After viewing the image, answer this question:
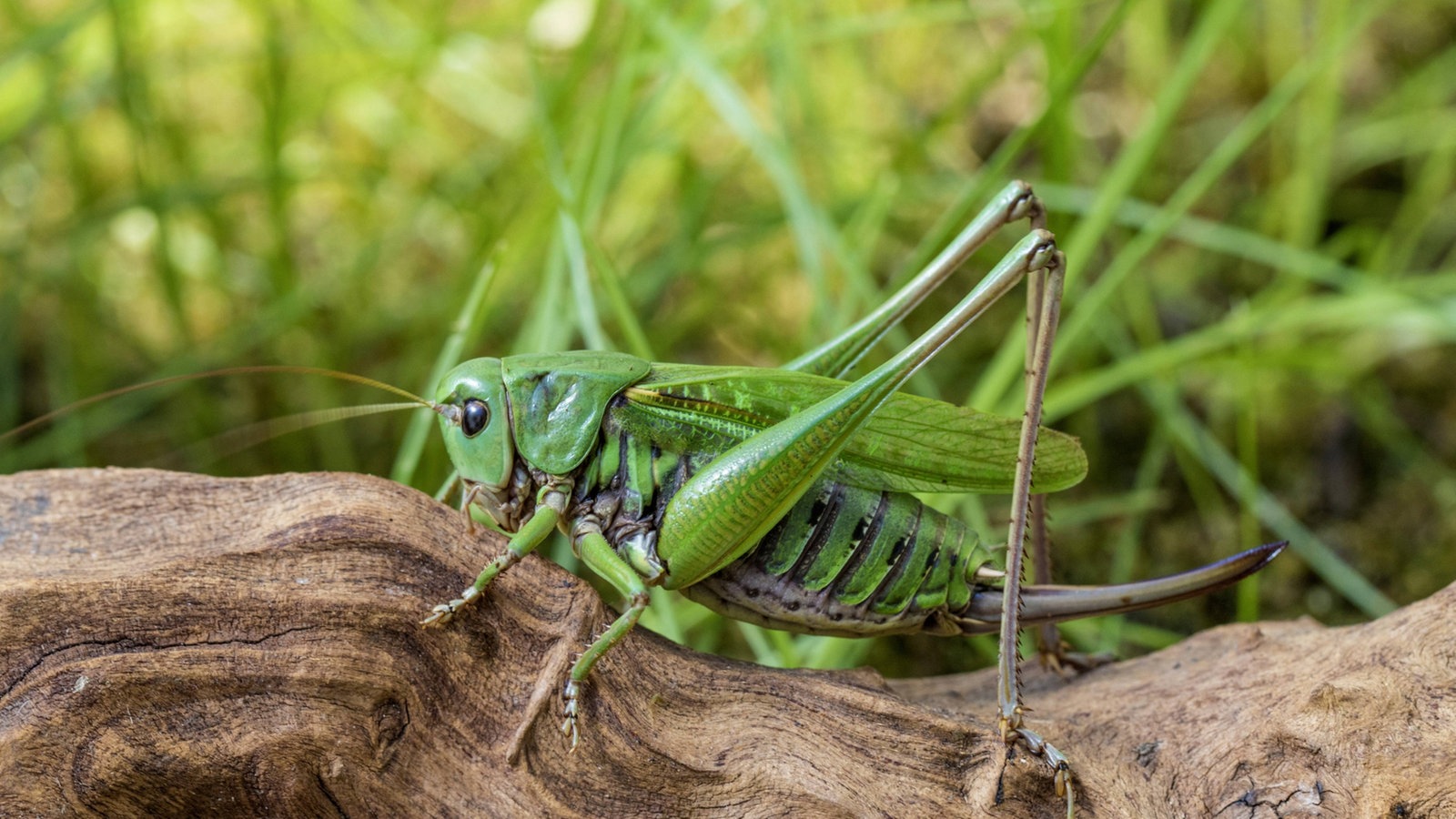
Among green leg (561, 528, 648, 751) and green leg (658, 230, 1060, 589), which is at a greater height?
green leg (658, 230, 1060, 589)

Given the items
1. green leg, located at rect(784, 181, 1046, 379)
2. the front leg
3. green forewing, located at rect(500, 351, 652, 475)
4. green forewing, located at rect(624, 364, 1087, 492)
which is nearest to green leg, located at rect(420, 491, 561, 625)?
the front leg

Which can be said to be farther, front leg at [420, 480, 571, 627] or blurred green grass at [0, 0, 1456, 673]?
blurred green grass at [0, 0, 1456, 673]

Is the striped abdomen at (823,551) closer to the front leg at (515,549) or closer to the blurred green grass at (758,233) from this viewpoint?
the front leg at (515,549)

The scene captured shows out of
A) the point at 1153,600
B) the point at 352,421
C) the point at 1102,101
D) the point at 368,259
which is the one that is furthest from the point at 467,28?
the point at 1102,101

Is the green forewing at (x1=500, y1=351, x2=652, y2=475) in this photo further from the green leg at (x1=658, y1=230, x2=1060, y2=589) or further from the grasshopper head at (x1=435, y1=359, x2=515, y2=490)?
the green leg at (x1=658, y1=230, x2=1060, y2=589)

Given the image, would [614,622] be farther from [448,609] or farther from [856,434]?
[856,434]

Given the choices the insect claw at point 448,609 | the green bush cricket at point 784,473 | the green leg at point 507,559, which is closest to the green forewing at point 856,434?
the green bush cricket at point 784,473
